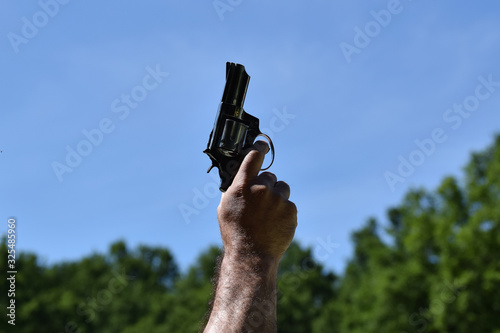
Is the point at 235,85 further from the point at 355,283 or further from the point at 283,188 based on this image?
the point at 355,283

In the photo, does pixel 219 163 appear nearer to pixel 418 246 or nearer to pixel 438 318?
pixel 438 318

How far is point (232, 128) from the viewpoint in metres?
3.46

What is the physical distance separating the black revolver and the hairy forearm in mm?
801

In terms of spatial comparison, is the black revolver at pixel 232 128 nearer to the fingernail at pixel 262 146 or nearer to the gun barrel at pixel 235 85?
the gun barrel at pixel 235 85

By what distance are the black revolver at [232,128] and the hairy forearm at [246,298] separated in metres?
0.80

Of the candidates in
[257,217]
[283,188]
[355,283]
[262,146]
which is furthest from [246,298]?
[355,283]

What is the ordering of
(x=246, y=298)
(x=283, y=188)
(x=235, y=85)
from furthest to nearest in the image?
(x=235, y=85) < (x=283, y=188) < (x=246, y=298)

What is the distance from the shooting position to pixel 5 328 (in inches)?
1647

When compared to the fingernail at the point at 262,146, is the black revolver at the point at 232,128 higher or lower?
higher

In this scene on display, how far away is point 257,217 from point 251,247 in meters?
0.14

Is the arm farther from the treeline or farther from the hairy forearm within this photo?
the treeline

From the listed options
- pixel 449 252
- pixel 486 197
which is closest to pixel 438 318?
pixel 449 252

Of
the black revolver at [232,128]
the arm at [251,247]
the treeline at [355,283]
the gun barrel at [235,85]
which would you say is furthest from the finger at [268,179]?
the treeline at [355,283]

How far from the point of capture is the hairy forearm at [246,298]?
2322 mm
